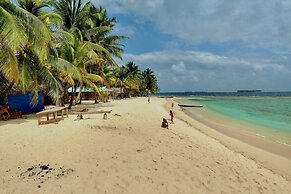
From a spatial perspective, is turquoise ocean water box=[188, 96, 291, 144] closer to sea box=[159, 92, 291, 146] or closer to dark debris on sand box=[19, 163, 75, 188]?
sea box=[159, 92, 291, 146]

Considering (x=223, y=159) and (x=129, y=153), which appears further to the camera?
(x=223, y=159)

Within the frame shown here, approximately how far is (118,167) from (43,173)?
5.05 feet

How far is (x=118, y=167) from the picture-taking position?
5730 millimetres

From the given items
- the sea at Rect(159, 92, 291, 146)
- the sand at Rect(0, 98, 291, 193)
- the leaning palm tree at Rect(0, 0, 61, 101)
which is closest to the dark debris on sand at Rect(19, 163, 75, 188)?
the sand at Rect(0, 98, 291, 193)

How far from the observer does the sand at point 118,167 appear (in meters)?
4.87

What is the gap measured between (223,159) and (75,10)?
17.6 metres

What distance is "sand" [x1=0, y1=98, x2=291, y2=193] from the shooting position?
192 inches

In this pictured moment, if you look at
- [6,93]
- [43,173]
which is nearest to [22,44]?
[6,93]

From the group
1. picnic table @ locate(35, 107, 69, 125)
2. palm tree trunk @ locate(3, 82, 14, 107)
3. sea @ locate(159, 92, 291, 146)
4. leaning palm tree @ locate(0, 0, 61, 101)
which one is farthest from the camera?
sea @ locate(159, 92, 291, 146)

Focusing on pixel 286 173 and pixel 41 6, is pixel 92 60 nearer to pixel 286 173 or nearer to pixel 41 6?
pixel 41 6

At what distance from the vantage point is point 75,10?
20.8 meters

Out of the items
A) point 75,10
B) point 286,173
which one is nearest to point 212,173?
point 286,173

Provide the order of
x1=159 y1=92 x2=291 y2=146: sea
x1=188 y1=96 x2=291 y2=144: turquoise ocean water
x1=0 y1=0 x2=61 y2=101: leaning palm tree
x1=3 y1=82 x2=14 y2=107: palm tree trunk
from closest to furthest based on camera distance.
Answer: x1=0 y1=0 x2=61 y2=101: leaning palm tree, x1=3 y1=82 x2=14 y2=107: palm tree trunk, x1=159 y1=92 x2=291 y2=146: sea, x1=188 y1=96 x2=291 y2=144: turquoise ocean water

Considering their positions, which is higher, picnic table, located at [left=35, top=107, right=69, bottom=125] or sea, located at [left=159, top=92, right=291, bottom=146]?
picnic table, located at [left=35, top=107, right=69, bottom=125]
